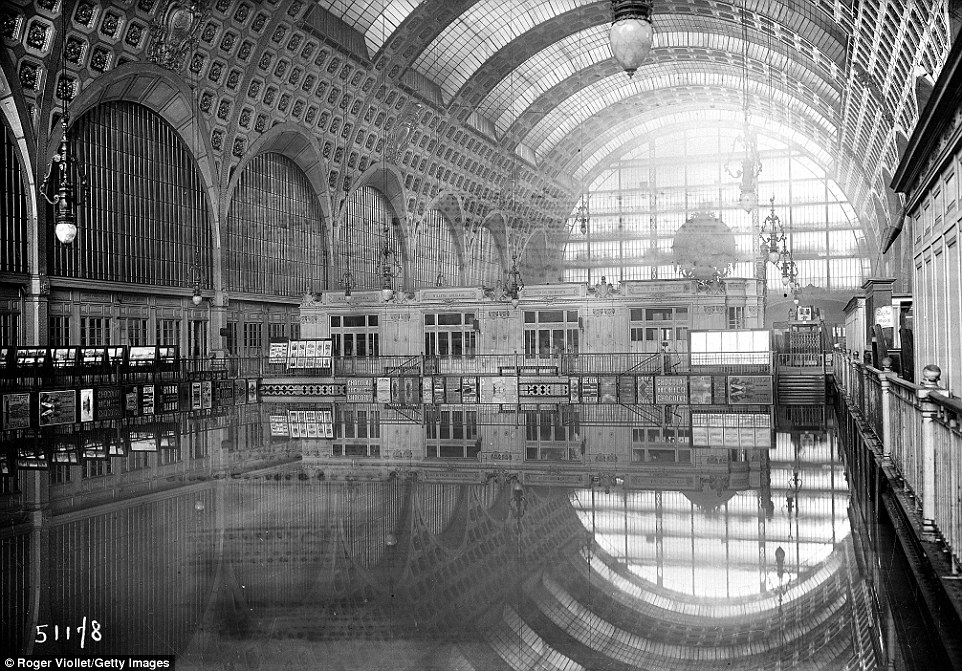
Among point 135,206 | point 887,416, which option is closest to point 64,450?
point 887,416

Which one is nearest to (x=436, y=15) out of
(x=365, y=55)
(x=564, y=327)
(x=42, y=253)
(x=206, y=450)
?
(x=365, y=55)

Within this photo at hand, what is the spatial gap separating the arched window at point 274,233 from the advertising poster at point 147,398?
1408 centimetres

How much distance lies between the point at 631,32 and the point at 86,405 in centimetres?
2032

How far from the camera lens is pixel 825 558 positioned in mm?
7582

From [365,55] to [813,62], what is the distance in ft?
70.8

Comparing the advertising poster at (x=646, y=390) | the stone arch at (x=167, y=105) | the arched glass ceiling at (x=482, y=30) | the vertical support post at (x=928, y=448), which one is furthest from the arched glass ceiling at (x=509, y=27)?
the vertical support post at (x=928, y=448)

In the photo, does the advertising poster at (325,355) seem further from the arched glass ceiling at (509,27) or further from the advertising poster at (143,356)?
the arched glass ceiling at (509,27)

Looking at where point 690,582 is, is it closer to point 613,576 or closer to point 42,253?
point 613,576

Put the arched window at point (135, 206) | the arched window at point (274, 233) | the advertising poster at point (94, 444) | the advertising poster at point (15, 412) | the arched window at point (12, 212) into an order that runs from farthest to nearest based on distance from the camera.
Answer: the arched window at point (274, 233) → the arched window at point (135, 206) → the arched window at point (12, 212) → the advertising poster at point (15, 412) → the advertising poster at point (94, 444)

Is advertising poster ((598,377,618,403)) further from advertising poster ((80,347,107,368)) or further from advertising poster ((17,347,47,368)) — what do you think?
advertising poster ((17,347,47,368))

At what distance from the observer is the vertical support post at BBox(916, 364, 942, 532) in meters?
6.14

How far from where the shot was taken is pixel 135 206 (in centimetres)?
3462

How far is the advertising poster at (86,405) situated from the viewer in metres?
22.6

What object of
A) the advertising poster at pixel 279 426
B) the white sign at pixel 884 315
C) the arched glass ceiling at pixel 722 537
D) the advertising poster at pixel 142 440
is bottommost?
the arched glass ceiling at pixel 722 537
